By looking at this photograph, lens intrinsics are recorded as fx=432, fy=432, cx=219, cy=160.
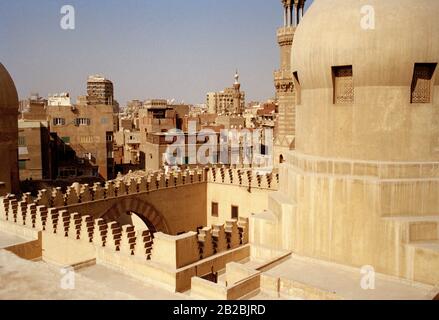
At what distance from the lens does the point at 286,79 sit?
2758 cm

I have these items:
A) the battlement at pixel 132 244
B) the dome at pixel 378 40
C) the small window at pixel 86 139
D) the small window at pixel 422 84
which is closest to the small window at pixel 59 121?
the small window at pixel 86 139

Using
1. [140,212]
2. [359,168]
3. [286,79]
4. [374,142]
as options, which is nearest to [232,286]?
[359,168]

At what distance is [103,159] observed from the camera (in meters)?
38.0

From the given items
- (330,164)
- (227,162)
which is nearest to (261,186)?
(330,164)

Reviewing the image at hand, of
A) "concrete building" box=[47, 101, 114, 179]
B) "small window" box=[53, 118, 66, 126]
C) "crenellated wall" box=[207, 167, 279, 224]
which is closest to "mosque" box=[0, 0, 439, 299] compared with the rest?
"crenellated wall" box=[207, 167, 279, 224]

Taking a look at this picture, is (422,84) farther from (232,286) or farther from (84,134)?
(84,134)

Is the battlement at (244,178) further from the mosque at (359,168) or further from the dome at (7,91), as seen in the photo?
the dome at (7,91)

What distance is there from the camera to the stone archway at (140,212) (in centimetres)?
1803

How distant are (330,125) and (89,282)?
6.75 m

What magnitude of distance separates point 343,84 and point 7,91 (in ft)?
46.6

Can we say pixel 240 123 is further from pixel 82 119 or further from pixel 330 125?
pixel 330 125

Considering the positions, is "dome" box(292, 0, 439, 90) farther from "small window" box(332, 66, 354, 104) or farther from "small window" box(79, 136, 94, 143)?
"small window" box(79, 136, 94, 143)

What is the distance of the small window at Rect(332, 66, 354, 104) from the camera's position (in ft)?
34.2

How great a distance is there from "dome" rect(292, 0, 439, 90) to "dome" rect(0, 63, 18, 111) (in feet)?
44.0
